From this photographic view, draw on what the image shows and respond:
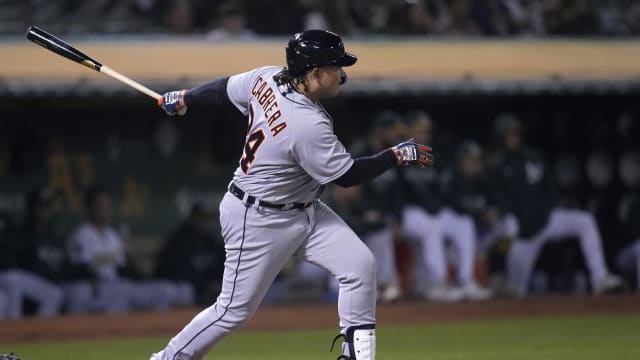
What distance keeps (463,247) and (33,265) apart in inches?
147

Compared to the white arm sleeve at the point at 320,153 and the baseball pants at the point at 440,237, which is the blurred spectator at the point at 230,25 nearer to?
the baseball pants at the point at 440,237

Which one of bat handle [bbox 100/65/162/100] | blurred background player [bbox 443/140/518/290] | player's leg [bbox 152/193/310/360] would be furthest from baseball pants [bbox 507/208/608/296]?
player's leg [bbox 152/193/310/360]

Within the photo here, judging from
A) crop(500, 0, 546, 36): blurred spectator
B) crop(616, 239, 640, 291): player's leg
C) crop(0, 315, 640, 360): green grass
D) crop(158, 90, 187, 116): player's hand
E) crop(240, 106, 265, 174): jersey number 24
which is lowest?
crop(0, 315, 640, 360): green grass

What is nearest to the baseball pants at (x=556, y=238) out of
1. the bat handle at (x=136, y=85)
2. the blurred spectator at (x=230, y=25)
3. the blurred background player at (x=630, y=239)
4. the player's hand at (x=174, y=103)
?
the blurred background player at (x=630, y=239)

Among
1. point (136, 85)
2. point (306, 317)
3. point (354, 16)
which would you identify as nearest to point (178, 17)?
point (354, 16)

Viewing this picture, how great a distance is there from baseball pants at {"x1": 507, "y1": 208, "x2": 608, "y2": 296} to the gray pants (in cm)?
579

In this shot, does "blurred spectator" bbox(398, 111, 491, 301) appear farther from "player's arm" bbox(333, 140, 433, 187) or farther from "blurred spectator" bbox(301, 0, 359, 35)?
"player's arm" bbox(333, 140, 433, 187)

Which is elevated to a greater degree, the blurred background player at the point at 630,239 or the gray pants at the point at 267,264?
the blurred background player at the point at 630,239

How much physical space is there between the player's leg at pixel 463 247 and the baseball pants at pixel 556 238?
1.54ft

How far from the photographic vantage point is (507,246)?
35.2ft

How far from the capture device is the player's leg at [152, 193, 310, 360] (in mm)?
4977

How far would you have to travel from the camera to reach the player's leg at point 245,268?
196 inches

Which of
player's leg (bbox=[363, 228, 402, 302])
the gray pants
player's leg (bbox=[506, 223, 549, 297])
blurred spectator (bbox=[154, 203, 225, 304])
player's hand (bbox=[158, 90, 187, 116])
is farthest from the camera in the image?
player's leg (bbox=[506, 223, 549, 297])

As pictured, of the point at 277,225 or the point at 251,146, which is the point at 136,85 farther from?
the point at 277,225
